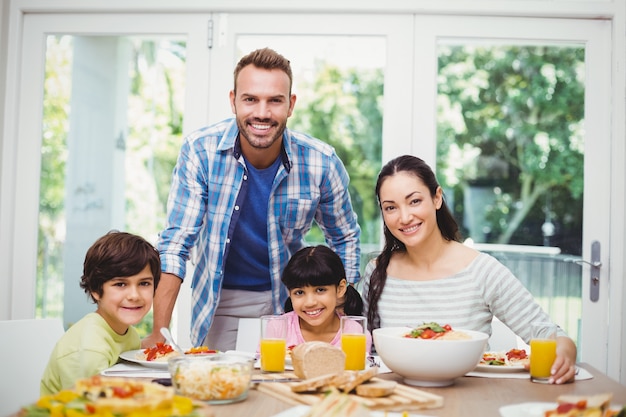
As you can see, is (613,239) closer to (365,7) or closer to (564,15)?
(564,15)

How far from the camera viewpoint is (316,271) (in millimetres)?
2211

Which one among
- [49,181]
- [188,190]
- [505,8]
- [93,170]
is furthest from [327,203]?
[93,170]

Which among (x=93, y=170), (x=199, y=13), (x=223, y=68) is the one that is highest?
(x=199, y=13)

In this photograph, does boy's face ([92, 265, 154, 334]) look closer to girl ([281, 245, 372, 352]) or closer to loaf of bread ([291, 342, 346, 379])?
girl ([281, 245, 372, 352])

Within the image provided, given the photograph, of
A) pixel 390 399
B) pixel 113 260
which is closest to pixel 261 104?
pixel 113 260

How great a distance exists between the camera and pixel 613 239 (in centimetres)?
317

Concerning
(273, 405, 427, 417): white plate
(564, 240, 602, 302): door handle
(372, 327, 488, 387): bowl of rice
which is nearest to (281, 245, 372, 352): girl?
(372, 327, 488, 387): bowl of rice

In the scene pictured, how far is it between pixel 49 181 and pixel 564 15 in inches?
103

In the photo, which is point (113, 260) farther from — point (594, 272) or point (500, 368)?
point (594, 272)

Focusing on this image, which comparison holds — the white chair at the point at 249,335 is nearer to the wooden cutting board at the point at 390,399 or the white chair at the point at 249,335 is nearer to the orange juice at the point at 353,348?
the orange juice at the point at 353,348

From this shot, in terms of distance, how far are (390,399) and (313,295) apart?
951 millimetres

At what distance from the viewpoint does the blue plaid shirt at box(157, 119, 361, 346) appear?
2.44m

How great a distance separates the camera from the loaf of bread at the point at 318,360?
1438 mm

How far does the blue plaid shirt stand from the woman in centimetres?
42
